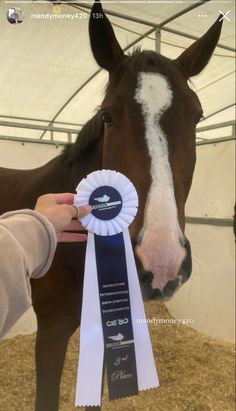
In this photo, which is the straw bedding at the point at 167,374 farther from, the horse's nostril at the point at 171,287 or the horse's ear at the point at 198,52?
the horse's ear at the point at 198,52

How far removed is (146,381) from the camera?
2.58ft

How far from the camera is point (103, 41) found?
0.82 metres

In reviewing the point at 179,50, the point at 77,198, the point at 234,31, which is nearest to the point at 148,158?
the point at 77,198

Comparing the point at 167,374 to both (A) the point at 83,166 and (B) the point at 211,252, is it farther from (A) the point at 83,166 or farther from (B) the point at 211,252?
(A) the point at 83,166

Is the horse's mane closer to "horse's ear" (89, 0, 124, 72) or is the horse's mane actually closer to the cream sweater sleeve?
"horse's ear" (89, 0, 124, 72)

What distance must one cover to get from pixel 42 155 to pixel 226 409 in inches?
39.3

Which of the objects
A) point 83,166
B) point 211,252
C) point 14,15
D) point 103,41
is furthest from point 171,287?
point 211,252

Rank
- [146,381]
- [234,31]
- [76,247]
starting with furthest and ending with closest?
[234,31]
[76,247]
[146,381]

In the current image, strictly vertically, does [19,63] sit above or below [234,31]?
below

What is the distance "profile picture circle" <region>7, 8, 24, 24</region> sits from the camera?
2.63 ft

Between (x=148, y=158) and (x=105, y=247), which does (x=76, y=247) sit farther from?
(x=148, y=158)

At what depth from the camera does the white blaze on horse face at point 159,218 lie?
0.67 metres

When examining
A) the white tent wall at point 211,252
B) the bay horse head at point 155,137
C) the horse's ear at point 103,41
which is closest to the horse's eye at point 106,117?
the bay horse head at point 155,137

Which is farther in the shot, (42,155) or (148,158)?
(42,155)
